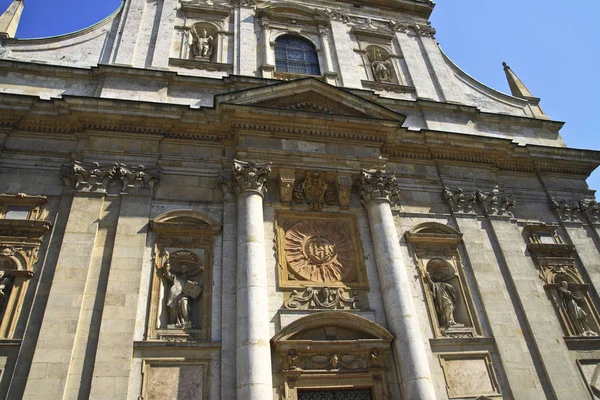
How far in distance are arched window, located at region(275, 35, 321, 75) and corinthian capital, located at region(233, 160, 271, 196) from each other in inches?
196

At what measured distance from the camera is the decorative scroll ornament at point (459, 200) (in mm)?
12180

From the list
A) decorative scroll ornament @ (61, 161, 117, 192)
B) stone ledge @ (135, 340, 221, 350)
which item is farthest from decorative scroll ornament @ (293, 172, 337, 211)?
decorative scroll ornament @ (61, 161, 117, 192)

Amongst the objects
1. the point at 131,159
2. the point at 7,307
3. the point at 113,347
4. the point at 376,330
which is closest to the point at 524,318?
the point at 376,330

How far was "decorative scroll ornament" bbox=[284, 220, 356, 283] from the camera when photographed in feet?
33.7

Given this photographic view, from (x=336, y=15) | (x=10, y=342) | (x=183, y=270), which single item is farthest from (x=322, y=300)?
(x=336, y=15)

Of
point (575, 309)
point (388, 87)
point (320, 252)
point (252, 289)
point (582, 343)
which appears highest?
point (388, 87)

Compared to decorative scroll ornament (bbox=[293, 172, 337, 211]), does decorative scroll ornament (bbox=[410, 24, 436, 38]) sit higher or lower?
higher

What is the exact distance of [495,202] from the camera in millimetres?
12484

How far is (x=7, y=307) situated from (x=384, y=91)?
11490 millimetres

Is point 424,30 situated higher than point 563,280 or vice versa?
point 424,30

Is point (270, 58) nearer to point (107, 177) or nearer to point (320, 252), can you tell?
point (107, 177)

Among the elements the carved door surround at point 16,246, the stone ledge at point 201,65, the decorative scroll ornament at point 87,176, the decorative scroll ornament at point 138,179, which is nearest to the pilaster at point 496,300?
the stone ledge at point 201,65

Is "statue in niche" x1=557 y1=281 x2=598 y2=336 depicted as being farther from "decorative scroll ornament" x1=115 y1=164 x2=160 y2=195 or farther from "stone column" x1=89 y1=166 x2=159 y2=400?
"decorative scroll ornament" x1=115 y1=164 x2=160 y2=195

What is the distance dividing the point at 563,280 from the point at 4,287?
1266 cm
